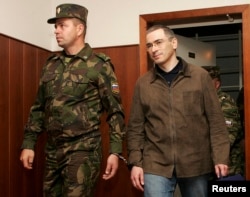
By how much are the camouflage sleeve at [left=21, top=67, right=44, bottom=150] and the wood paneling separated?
1.67 ft

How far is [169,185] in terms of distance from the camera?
2.03m

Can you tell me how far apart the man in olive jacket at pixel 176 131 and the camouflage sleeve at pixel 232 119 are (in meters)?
1.17

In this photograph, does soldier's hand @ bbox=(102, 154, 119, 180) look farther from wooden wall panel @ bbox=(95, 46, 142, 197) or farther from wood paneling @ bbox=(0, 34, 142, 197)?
wooden wall panel @ bbox=(95, 46, 142, 197)

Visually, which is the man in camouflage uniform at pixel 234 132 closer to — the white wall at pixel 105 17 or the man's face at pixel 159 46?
the white wall at pixel 105 17

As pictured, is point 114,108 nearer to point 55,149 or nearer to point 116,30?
point 55,149

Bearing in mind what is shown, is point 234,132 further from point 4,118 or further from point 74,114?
point 4,118

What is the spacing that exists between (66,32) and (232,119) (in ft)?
5.45

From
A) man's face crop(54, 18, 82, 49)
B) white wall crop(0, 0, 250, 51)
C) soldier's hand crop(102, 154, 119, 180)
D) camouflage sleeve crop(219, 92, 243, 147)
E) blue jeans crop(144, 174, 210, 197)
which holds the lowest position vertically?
blue jeans crop(144, 174, 210, 197)

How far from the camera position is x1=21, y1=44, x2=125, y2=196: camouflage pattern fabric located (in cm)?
212

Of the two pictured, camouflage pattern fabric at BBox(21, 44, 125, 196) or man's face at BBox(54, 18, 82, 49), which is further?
man's face at BBox(54, 18, 82, 49)

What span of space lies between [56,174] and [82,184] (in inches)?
Result: 7.4

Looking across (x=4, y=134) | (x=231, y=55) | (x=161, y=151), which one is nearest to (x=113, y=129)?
(x=161, y=151)

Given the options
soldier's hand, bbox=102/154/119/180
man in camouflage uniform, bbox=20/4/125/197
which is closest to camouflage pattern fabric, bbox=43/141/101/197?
man in camouflage uniform, bbox=20/4/125/197

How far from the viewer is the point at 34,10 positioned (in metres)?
3.23
